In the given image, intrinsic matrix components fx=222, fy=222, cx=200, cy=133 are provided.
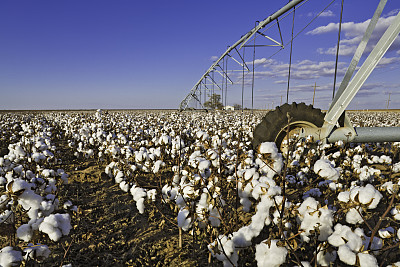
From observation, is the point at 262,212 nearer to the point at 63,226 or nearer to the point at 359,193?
the point at 359,193

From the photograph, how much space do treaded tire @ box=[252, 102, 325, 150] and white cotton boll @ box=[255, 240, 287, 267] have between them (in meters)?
3.32

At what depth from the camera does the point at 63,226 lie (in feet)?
5.63

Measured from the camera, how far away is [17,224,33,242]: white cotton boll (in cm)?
163

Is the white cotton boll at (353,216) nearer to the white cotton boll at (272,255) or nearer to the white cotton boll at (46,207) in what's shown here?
the white cotton boll at (272,255)

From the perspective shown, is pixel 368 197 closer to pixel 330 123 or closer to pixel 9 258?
pixel 9 258

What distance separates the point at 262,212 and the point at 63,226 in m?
1.53

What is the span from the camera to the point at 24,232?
164 cm

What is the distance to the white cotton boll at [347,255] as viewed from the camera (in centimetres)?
128

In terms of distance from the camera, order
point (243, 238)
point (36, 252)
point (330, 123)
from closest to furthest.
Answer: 1. point (36, 252)
2. point (243, 238)
3. point (330, 123)

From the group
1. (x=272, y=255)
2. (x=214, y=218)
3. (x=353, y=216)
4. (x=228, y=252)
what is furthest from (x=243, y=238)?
(x=353, y=216)

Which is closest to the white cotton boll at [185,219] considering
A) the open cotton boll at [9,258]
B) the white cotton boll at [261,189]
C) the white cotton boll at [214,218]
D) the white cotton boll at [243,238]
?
the white cotton boll at [214,218]

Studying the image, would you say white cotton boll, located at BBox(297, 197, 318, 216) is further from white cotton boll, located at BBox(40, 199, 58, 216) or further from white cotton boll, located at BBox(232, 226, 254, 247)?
white cotton boll, located at BBox(40, 199, 58, 216)

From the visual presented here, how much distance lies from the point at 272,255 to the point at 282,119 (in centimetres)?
368

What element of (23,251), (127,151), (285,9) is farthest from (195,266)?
(285,9)
